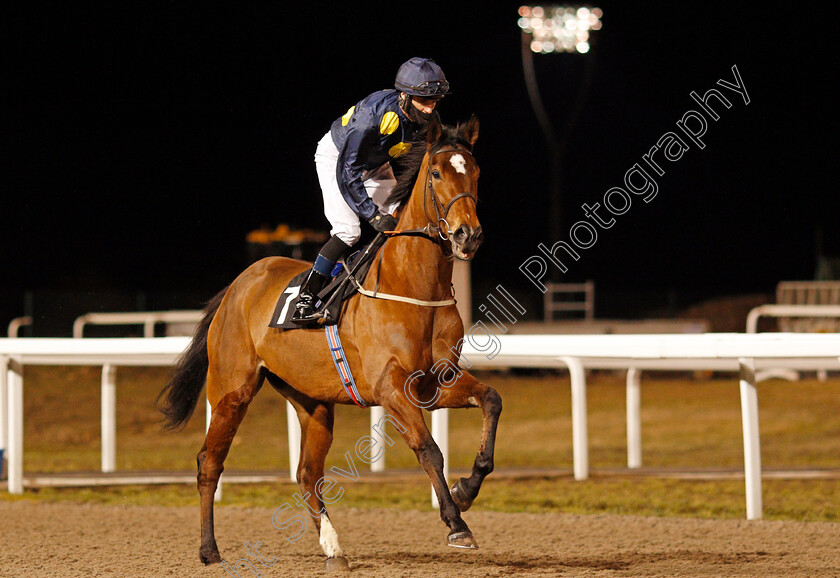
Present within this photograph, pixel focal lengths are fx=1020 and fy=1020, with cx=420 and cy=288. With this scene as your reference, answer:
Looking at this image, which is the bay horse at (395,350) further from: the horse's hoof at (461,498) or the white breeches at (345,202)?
the white breeches at (345,202)

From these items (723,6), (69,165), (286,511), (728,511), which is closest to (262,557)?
(286,511)

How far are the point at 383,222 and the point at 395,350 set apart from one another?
1.90 feet

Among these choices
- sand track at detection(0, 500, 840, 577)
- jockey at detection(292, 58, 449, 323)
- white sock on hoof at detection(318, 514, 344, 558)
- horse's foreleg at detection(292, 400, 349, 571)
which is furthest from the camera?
horse's foreleg at detection(292, 400, 349, 571)

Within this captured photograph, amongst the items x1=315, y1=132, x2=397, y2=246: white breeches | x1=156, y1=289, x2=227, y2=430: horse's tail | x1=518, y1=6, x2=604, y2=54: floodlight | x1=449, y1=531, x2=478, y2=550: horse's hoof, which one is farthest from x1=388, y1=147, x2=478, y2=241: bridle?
x1=518, y1=6, x2=604, y2=54: floodlight

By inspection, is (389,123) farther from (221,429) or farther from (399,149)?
(221,429)

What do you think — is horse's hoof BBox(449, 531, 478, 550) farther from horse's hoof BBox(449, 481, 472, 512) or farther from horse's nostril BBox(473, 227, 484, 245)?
horse's nostril BBox(473, 227, 484, 245)

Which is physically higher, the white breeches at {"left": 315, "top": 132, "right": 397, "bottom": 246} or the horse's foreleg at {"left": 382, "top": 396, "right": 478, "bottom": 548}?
the white breeches at {"left": 315, "top": 132, "right": 397, "bottom": 246}

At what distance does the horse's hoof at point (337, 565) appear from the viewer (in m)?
4.15

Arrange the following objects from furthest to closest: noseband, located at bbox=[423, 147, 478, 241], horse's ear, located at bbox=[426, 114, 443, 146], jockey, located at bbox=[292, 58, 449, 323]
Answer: jockey, located at bbox=[292, 58, 449, 323]
horse's ear, located at bbox=[426, 114, 443, 146]
noseband, located at bbox=[423, 147, 478, 241]

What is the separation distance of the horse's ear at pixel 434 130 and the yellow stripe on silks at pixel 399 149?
1.01ft

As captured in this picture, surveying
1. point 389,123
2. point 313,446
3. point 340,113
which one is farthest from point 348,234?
point 340,113

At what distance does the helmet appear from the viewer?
13.2 ft

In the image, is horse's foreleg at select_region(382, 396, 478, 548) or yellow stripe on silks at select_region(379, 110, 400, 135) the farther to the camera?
yellow stripe on silks at select_region(379, 110, 400, 135)

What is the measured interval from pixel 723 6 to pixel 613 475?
1818 centimetres
